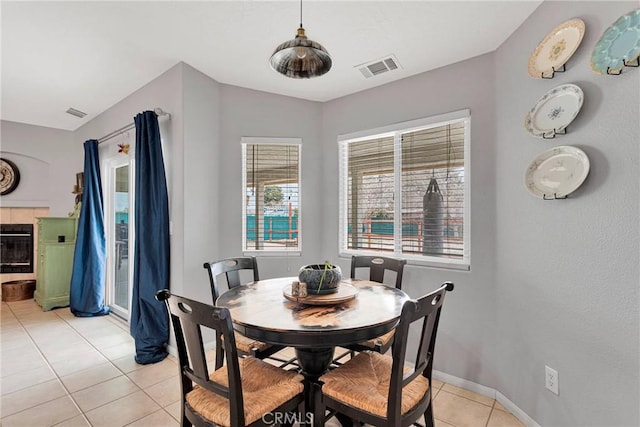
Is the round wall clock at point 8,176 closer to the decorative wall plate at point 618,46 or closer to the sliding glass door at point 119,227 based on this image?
the sliding glass door at point 119,227

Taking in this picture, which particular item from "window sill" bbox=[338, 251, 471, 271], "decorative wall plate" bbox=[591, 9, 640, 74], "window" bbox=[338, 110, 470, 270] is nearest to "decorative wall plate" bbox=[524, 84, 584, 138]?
"decorative wall plate" bbox=[591, 9, 640, 74]

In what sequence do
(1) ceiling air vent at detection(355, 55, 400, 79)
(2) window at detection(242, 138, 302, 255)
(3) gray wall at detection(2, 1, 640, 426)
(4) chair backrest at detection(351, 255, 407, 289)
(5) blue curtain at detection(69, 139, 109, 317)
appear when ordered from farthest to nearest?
1. (5) blue curtain at detection(69, 139, 109, 317)
2. (2) window at detection(242, 138, 302, 255)
3. (1) ceiling air vent at detection(355, 55, 400, 79)
4. (4) chair backrest at detection(351, 255, 407, 289)
5. (3) gray wall at detection(2, 1, 640, 426)

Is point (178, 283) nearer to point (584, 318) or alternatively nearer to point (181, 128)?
point (181, 128)

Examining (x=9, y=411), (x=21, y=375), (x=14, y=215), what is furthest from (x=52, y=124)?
(x=9, y=411)

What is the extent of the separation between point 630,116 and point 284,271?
2.75 metres

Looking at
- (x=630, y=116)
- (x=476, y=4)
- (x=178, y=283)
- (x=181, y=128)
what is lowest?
(x=178, y=283)

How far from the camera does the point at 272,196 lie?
10.9ft

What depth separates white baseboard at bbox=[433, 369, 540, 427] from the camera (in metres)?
1.95

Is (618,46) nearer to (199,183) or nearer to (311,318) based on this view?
(311,318)

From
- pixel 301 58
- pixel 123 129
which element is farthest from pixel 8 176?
pixel 301 58

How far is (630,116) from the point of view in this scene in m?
1.39

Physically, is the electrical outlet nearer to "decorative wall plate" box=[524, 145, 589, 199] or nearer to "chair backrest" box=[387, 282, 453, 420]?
"chair backrest" box=[387, 282, 453, 420]

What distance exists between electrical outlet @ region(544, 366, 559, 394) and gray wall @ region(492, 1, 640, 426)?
36 millimetres

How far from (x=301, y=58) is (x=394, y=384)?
5.41 feet
